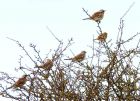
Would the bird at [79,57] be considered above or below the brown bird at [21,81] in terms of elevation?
above

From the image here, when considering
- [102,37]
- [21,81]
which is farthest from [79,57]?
[21,81]

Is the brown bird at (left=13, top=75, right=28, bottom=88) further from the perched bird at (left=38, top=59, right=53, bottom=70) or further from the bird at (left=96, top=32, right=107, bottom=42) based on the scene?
the bird at (left=96, top=32, right=107, bottom=42)

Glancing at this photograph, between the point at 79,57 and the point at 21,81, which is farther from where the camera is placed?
the point at 79,57

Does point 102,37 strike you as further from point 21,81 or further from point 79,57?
point 21,81

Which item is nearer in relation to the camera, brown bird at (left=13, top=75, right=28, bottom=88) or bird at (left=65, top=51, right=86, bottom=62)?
brown bird at (left=13, top=75, right=28, bottom=88)

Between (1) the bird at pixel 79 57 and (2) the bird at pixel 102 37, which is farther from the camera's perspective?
(1) the bird at pixel 79 57

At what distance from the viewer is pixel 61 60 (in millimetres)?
4184

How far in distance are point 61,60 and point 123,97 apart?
0.93 meters

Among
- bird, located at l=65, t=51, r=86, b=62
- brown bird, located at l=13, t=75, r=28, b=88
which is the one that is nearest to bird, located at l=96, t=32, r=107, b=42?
bird, located at l=65, t=51, r=86, b=62

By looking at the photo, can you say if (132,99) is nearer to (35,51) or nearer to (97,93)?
(97,93)

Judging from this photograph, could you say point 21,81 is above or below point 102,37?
below

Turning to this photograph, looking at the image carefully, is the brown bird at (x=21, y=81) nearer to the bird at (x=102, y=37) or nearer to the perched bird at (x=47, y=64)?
the perched bird at (x=47, y=64)

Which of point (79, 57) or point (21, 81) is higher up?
point (79, 57)


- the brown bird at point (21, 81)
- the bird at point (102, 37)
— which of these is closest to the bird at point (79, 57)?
the bird at point (102, 37)
